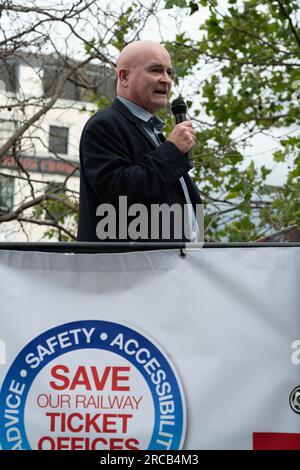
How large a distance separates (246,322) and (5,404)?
2.46 ft

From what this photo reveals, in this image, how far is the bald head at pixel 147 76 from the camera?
3.66 meters

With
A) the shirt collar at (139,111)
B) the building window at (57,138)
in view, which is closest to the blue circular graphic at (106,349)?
the shirt collar at (139,111)

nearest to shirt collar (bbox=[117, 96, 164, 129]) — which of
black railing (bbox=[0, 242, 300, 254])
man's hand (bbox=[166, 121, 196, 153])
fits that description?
man's hand (bbox=[166, 121, 196, 153])

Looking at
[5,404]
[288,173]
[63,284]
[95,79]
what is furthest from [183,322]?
[288,173]

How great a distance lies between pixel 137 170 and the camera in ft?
10.5

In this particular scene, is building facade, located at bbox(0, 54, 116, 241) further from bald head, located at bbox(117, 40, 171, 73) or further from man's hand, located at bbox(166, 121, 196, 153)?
man's hand, located at bbox(166, 121, 196, 153)

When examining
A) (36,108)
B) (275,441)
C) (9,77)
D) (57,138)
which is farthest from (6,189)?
(275,441)

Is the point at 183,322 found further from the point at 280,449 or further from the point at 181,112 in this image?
the point at 181,112

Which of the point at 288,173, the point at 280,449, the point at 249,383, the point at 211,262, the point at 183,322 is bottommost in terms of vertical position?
the point at 280,449

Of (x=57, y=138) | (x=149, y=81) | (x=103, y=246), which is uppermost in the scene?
(x=57, y=138)

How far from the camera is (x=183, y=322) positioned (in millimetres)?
2742

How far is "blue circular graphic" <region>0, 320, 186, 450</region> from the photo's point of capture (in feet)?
8.93

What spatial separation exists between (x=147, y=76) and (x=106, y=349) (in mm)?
1343

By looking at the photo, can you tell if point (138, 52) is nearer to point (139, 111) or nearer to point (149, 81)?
point (149, 81)
